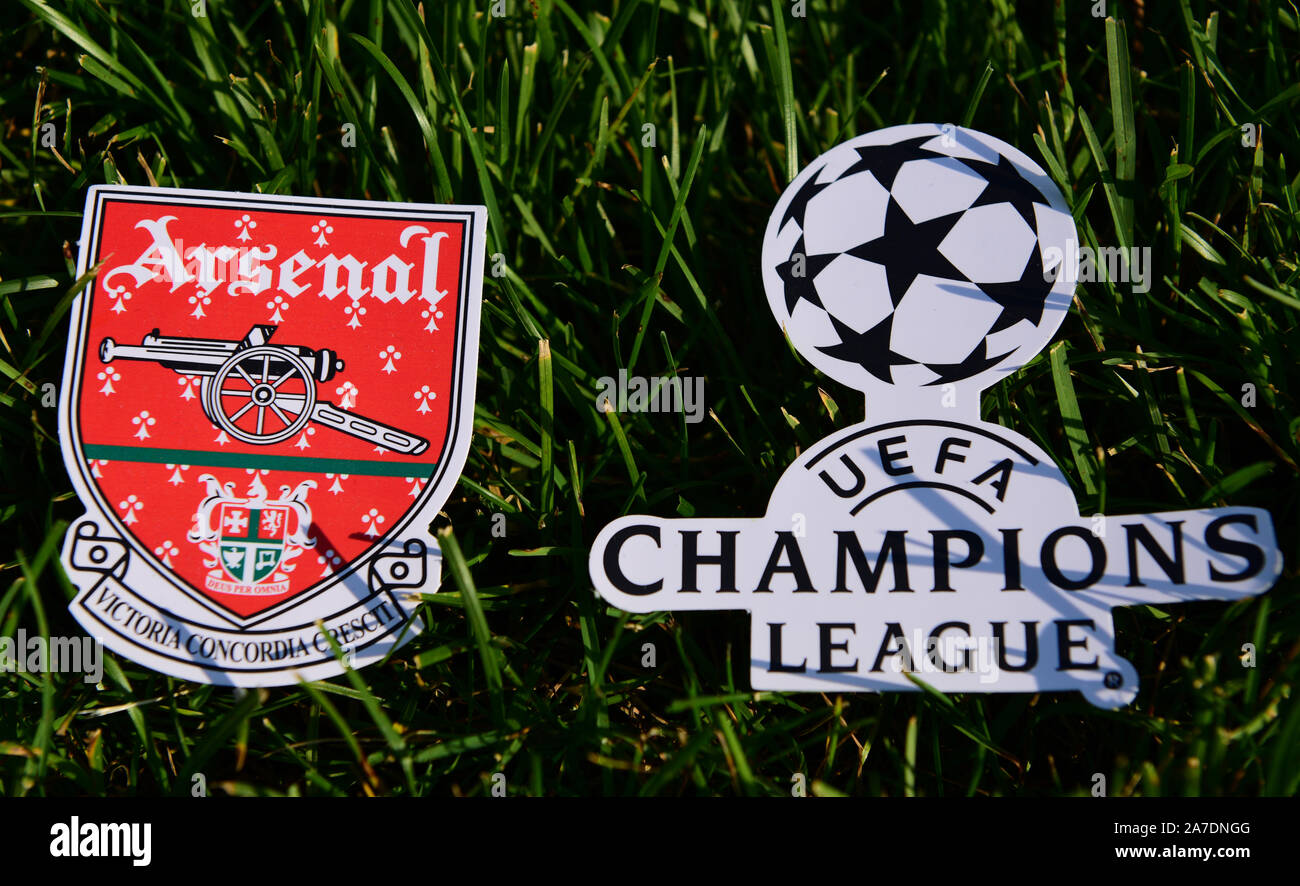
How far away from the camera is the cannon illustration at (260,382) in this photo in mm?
1896

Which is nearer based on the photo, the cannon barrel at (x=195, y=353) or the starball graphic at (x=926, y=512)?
the starball graphic at (x=926, y=512)

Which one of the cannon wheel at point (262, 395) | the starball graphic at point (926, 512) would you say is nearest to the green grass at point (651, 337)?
the starball graphic at point (926, 512)

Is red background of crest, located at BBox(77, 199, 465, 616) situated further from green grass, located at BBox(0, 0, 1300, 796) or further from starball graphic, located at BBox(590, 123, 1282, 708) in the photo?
starball graphic, located at BBox(590, 123, 1282, 708)

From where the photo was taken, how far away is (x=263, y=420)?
6.23 ft

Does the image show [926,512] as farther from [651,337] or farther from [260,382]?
[260,382]

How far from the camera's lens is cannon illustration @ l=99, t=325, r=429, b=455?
6.22 feet

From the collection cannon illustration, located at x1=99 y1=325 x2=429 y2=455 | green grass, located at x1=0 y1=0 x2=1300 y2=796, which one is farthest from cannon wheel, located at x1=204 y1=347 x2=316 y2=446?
green grass, located at x1=0 y1=0 x2=1300 y2=796

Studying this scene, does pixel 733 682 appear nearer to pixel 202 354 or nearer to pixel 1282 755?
pixel 1282 755

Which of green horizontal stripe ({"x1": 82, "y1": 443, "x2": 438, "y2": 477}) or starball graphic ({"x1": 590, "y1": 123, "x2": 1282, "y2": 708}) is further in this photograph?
green horizontal stripe ({"x1": 82, "y1": 443, "x2": 438, "y2": 477})

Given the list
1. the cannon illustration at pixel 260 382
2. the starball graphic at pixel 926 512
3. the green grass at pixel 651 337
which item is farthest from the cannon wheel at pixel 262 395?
the starball graphic at pixel 926 512

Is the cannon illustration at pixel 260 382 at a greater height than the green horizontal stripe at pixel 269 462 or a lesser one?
greater

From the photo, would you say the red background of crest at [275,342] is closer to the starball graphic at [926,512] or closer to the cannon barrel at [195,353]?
the cannon barrel at [195,353]

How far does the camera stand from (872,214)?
197 cm

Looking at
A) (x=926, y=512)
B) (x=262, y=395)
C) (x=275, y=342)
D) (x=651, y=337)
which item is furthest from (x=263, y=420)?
(x=926, y=512)
